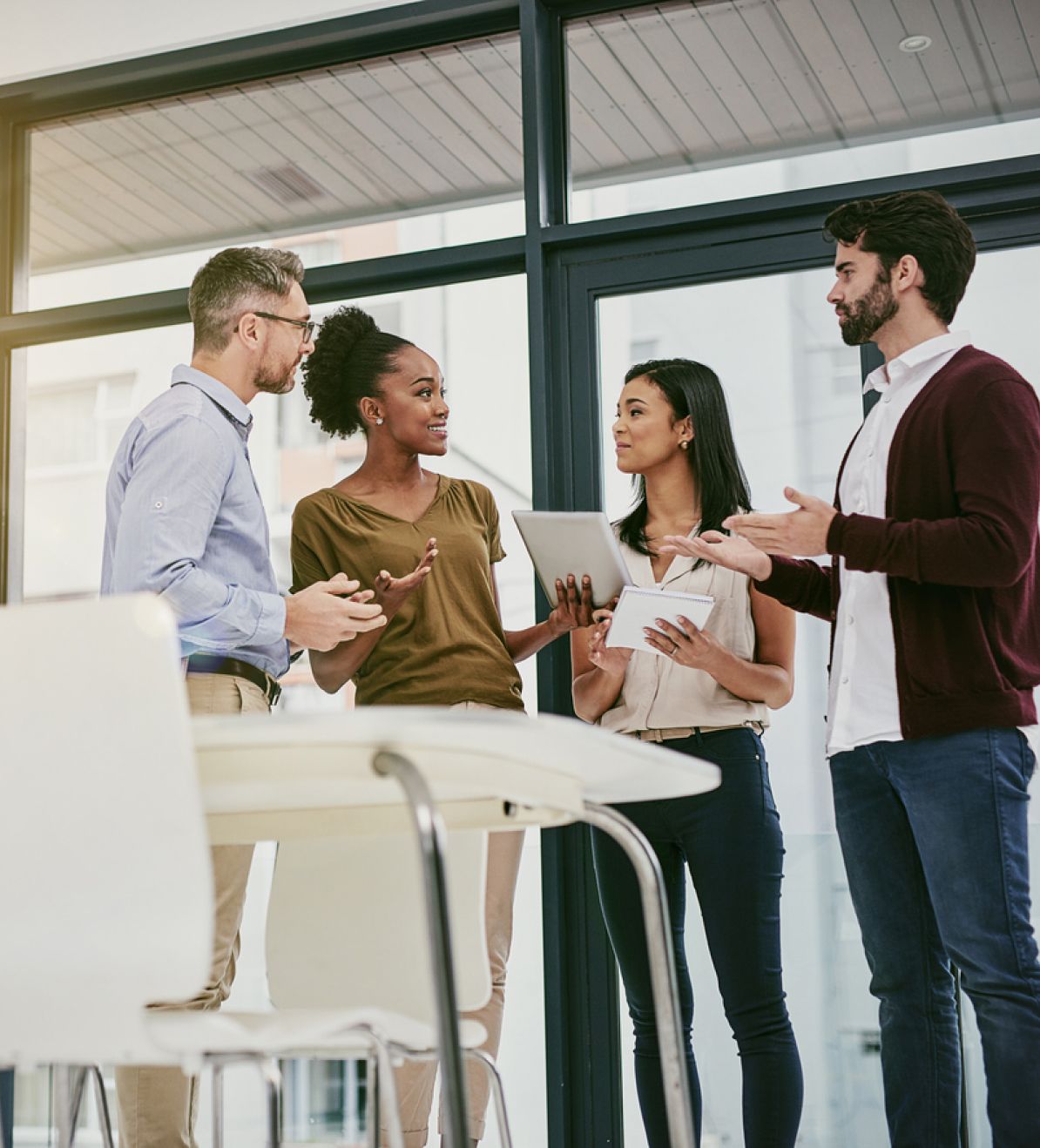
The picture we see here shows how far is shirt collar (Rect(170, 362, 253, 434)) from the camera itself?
260 centimetres

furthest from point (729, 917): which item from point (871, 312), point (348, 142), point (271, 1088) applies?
point (348, 142)

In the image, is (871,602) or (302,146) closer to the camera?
(871,602)

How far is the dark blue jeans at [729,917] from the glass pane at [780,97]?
132cm

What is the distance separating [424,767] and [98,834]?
303mm

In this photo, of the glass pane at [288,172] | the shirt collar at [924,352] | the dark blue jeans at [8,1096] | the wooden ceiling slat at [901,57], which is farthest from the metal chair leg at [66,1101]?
the wooden ceiling slat at [901,57]

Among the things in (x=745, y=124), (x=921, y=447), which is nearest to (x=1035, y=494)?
(x=921, y=447)

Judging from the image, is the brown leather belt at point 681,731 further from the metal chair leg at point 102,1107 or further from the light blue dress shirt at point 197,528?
the metal chair leg at point 102,1107

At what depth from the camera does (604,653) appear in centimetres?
274

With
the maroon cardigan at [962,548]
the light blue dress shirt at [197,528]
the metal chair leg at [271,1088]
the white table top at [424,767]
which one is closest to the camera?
the white table top at [424,767]

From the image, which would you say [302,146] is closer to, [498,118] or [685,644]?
[498,118]

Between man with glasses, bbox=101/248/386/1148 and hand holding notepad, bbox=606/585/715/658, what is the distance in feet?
1.37

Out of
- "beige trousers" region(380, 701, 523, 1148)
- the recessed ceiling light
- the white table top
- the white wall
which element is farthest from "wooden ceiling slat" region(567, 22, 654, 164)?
the white table top

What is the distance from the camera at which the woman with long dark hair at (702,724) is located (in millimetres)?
2445

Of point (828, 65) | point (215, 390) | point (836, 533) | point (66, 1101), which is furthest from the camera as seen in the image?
point (828, 65)
